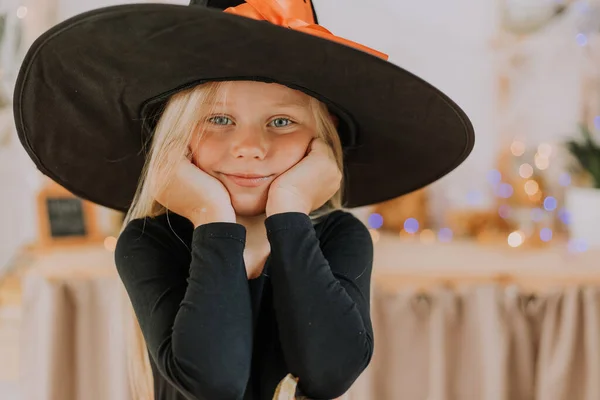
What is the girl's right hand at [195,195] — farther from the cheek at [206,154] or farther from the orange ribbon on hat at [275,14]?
the orange ribbon on hat at [275,14]

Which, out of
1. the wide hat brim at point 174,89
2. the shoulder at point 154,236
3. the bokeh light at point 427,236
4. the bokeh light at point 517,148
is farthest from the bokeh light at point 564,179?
the shoulder at point 154,236

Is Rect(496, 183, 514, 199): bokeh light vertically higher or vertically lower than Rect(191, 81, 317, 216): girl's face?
lower

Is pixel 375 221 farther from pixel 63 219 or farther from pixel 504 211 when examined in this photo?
pixel 63 219

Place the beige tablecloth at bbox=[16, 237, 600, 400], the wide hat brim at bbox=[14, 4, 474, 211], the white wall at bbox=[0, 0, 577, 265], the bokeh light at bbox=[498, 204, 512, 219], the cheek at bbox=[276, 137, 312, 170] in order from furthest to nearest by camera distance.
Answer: the white wall at bbox=[0, 0, 577, 265] < the bokeh light at bbox=[498, 204, 512, 219] < the beige tablecloth at bbox=[16, 237, 600, 400] < the cheek at bbox=[276, 137, 312, 170] < the wide hat brim at bbox=[14, 4, 474, 211]

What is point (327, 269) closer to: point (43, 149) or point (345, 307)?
point (345, 307)

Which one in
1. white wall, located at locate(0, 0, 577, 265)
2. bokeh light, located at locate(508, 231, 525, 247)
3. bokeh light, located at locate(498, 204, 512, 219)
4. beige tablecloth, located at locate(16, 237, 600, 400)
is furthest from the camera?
white wall, located at locate(0, 0, 577, 265)

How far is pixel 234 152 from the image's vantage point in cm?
63

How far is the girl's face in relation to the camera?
631 millimetres

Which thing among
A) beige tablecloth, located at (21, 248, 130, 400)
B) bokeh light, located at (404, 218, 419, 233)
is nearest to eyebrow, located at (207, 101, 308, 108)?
beige tablecloth, located at (21, 248, 130, 400)

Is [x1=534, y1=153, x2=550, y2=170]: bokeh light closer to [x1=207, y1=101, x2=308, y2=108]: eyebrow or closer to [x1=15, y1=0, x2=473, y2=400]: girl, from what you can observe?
[x1=15, y1=0, x2=473, y2=400]: girl

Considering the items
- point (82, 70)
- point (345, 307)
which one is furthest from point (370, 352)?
point (82, 70)

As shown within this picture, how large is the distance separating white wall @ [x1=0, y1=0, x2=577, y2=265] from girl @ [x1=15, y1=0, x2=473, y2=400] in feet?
3.88

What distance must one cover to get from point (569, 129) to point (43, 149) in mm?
1572

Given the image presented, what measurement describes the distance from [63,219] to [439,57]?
1142mm
